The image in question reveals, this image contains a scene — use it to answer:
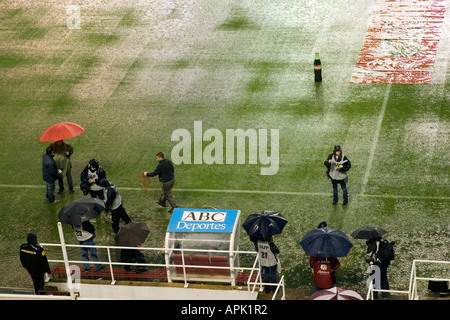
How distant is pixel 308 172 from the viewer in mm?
19109

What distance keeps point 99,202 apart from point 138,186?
361cm

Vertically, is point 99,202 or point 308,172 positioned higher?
point 99,202

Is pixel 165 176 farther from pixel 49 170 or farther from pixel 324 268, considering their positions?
pixel 324 268

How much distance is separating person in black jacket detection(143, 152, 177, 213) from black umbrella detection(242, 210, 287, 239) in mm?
3737

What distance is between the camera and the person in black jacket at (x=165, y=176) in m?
17.5

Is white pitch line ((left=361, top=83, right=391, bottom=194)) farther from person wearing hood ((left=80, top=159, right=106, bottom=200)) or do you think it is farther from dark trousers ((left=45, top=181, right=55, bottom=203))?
dark trousers ((left=45, top=181, right=55, bottom=203))

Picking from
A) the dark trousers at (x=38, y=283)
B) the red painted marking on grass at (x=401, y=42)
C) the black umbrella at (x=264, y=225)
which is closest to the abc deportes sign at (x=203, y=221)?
the black umbrella at (x=264, y=225)

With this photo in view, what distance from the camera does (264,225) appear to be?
14219 mm

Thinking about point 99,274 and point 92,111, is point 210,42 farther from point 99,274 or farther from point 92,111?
point 99,274

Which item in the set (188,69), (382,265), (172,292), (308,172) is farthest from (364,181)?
(188,69)

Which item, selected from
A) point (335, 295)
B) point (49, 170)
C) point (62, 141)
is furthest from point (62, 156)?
point (335, 295)

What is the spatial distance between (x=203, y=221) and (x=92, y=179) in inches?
132

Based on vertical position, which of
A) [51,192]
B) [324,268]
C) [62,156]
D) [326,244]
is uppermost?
[326,244]

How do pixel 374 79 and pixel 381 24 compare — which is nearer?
pixel 374 79
